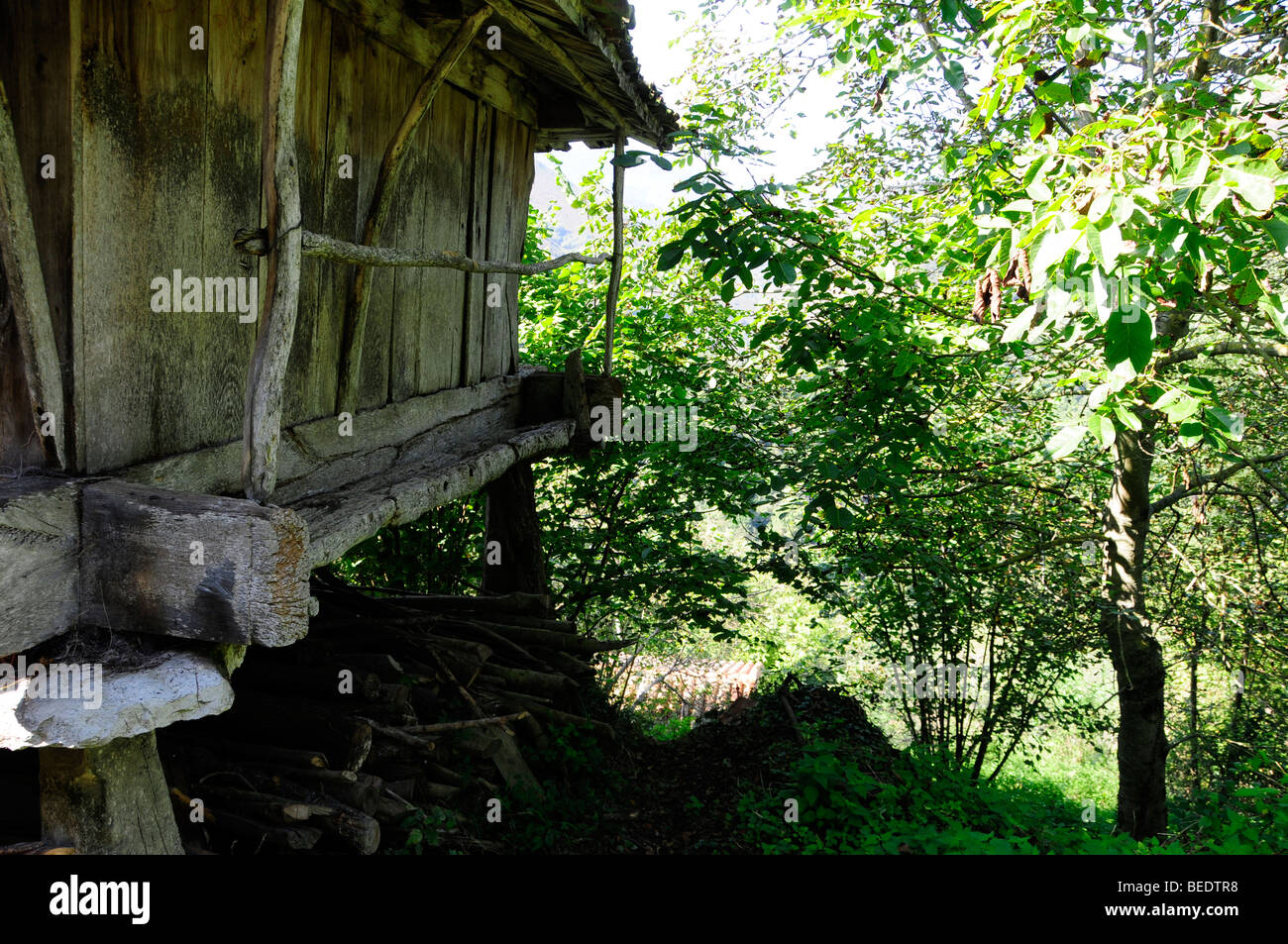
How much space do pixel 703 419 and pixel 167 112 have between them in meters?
5.44

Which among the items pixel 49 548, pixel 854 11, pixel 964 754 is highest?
pixel 854 11

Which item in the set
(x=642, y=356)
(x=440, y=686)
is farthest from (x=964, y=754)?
(x=440, y=686)

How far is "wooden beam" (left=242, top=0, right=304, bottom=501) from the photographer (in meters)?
2.63

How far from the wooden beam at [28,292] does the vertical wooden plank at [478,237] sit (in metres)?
3.11

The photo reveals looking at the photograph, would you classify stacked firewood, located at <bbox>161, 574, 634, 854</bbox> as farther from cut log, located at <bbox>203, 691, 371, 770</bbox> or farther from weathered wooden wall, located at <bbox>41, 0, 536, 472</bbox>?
weathered wooden wall, located at <bbox>41, 0, 536, 472</bbox>

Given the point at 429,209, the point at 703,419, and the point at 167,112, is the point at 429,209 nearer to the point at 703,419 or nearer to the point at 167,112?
the point at 167,112

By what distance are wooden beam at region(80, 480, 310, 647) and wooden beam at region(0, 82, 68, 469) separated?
257mm

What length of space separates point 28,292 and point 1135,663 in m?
7.50

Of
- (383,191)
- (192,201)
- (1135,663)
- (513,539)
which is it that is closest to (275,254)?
(192,201)

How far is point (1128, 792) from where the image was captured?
280 inches

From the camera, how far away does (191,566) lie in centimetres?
240

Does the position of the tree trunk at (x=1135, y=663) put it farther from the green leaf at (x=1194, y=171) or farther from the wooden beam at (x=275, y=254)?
the wooden beam at (x=275, y=254)

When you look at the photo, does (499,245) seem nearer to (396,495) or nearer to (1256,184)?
(396,495)

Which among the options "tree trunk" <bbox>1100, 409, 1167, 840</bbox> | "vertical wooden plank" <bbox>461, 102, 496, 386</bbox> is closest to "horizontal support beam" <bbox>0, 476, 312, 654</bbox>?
"vertical wooden plank" <bbox>461, 102, 496, 386</bbox>
